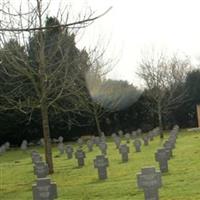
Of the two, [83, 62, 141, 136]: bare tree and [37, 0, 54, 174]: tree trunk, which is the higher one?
[83, 62, 141, 136]: bare tree

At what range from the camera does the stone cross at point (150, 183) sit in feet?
34.4

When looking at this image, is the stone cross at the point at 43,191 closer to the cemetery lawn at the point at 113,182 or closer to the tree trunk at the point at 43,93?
the cemetery lawn at the point at 113,182

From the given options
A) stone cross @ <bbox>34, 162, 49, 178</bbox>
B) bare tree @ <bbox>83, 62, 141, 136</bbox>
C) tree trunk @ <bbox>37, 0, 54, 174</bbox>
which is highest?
bare tree @ <bbox>83, 62, 141, 136</bbox>

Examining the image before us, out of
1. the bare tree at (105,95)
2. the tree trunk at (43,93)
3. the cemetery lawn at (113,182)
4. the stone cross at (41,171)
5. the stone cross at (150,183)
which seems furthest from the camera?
the bare tree at (105,95)

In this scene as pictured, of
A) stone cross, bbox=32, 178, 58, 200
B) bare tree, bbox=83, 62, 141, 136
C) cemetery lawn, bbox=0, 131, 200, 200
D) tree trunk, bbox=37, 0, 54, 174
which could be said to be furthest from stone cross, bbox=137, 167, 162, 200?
bare tree, bbox=83, 62, 141, 136

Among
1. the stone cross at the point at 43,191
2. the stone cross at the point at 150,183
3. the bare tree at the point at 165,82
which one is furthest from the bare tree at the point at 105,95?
the stone cross at the point at 150,183

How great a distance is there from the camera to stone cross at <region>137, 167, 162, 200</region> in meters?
10.5

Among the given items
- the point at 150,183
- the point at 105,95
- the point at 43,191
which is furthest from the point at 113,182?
the point at 105,95

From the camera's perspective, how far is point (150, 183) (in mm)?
10570

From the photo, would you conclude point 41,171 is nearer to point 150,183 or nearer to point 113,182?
point 113,182

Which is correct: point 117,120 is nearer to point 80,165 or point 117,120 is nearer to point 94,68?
point 94,68

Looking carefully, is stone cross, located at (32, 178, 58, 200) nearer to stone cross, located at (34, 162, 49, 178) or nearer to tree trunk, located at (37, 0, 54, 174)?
stone cross, located at (34, 162, 49, 178)

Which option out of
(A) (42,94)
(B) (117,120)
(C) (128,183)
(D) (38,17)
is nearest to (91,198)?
(C) (128,183)

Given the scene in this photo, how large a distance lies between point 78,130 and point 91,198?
36.0 m
